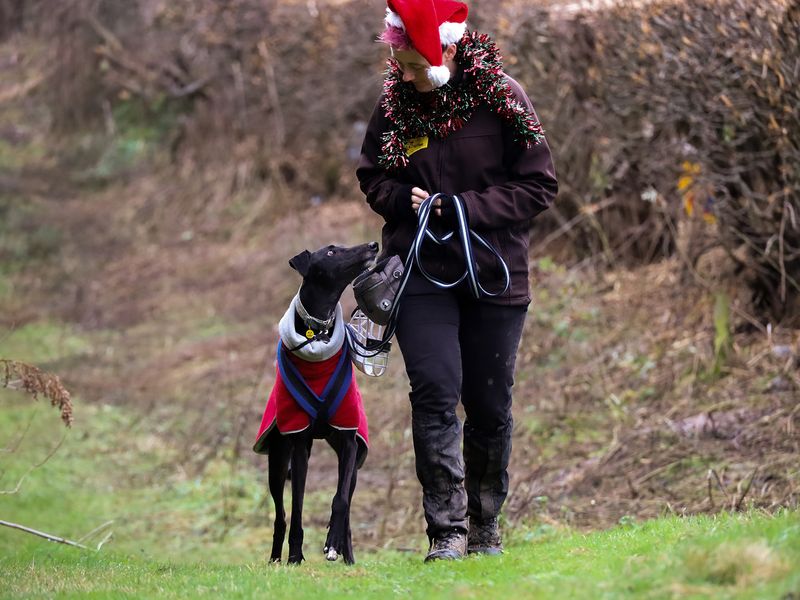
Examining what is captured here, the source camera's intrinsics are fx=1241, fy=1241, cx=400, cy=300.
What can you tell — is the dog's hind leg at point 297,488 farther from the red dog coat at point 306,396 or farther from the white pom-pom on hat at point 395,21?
the white pom-pom on hat at point 395,21

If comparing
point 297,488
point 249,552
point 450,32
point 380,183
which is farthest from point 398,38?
point 249,552

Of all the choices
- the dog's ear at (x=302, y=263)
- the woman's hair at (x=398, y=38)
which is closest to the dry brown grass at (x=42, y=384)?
the dog's ear at (x=302, y=263)

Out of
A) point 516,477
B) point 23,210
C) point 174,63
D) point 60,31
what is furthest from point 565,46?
point 60,31

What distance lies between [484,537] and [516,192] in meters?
1.73

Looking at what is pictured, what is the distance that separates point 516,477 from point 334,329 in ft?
12.7

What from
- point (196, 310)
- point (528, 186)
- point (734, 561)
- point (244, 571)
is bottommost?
point (196, 310)

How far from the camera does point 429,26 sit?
5.61 meters

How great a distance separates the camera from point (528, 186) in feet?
19.2

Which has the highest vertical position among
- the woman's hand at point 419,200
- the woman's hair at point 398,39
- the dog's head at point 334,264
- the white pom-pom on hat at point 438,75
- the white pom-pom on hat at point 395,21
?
the white pom-pom on hat at point 395,21

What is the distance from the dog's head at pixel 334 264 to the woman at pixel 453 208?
456mm

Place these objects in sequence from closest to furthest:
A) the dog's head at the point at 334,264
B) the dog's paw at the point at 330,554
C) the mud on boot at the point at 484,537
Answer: the mud on boot at the point at 484,537, the dog's paw at the point at 330,554, the dog's head at the point at 334,264

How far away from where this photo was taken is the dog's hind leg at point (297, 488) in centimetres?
637

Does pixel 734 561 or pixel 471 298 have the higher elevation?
pixel 471 298

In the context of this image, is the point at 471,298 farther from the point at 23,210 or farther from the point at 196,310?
the point at 23,210
